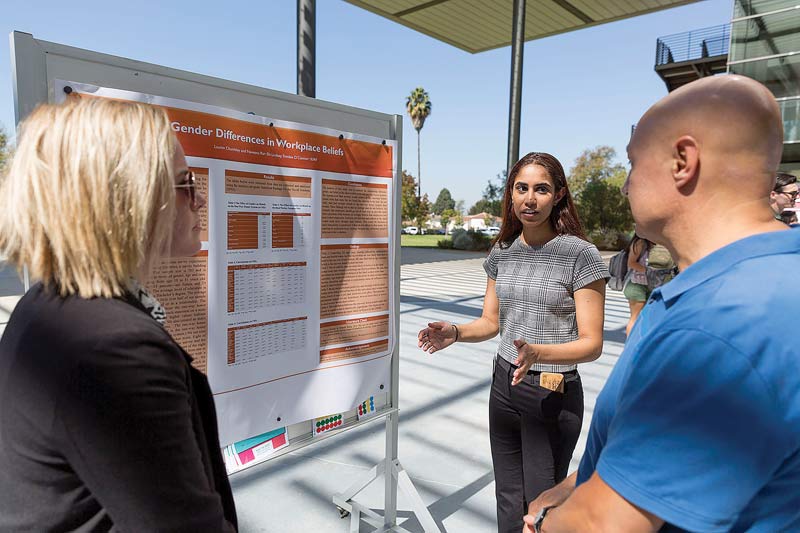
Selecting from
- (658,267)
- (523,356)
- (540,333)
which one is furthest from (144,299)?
(658,267)

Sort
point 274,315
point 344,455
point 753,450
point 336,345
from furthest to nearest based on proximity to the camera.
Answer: point 344,455 → point 336,345 → point 274,315 → point 753,450

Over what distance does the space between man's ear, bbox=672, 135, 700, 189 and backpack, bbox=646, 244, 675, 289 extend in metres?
4.01

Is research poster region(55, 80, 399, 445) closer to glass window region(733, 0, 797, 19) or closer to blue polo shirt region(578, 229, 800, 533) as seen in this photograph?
blue polo shirt region(578, 229, 800, 533)

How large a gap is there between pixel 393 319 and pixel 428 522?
0.93m

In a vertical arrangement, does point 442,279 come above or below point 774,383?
below

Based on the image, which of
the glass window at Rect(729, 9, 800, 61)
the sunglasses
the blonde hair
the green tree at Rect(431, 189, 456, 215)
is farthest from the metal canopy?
the green tree at Rect(431, 189, 456, 215)

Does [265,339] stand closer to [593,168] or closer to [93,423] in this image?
[93,423]

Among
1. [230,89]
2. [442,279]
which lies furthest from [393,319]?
[442,279]

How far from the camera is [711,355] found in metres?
0.72

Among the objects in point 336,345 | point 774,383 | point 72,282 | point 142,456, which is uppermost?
point 72,282

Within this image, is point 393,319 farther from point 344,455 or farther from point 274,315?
point 344,455

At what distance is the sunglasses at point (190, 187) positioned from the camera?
1.03m

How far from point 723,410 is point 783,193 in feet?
12.3

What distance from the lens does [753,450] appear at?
0.71 meters
